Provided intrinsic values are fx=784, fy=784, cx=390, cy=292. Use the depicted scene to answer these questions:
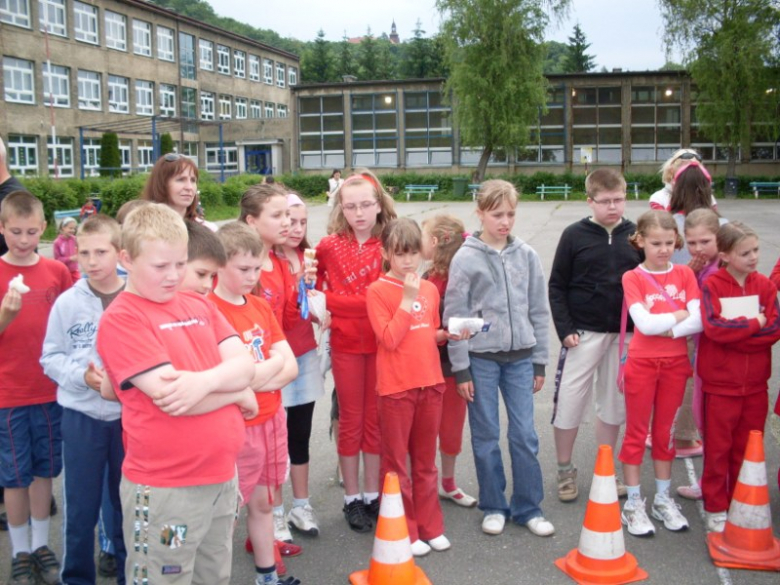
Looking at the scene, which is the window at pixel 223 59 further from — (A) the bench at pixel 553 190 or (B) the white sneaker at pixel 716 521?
(B) the white sneaker at pixel 716 521

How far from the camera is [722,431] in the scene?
169 inches

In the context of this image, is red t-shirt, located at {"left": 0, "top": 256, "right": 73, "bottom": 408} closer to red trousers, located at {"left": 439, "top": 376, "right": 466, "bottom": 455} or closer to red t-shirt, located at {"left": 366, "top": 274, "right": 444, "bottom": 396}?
red t-shirt, located at {"left": 366, "top": 274, "right": 444, "bottom": 396}

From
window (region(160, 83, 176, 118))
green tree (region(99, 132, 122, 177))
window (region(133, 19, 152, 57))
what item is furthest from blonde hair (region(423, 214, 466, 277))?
window (region(160, 83, 176, 118))

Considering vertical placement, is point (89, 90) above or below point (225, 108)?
below

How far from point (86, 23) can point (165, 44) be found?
28.6 feet

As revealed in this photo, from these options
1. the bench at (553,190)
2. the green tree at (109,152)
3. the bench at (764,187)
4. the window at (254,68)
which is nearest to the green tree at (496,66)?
the bench at (553,190)

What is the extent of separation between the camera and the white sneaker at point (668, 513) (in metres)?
4.32

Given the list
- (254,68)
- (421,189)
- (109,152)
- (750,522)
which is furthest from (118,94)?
(750,522)

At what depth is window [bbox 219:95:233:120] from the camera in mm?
63312

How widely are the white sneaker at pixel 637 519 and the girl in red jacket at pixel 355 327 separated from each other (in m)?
1.41

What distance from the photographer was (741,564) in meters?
3.90

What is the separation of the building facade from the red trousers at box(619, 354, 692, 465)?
3620 cm

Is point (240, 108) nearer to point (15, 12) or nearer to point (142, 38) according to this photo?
point (142, 38)

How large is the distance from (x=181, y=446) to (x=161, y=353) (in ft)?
1.13
